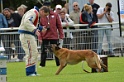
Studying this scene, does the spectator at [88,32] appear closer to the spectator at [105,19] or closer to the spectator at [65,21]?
the spectator at [105,19]

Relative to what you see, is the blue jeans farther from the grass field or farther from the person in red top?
the grass field

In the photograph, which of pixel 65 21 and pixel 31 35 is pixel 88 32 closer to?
pixel 65 21

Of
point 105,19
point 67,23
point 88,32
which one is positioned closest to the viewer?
point 67,23

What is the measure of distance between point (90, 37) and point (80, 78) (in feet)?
29.3

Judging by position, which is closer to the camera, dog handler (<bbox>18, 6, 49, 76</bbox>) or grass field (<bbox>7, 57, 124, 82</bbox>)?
grass field (<bbox>7, 57, 124, 82</bbox>)

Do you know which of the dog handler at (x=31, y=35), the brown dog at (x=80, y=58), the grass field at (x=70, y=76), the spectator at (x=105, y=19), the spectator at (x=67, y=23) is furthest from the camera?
the spectator at (x=105, y=19)

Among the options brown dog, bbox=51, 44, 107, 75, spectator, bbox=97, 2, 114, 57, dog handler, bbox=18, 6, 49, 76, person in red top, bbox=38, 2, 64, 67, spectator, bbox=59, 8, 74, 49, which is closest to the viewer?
dog handler, bbox=18, 6, 49, 76

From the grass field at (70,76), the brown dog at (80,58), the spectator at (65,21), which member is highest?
the spectator at (65,21)

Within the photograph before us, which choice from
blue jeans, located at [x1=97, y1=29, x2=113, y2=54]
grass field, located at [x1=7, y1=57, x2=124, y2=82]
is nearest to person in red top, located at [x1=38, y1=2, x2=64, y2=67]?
grass field, located at [x1=7, y1=57, x2=124, y2=82]

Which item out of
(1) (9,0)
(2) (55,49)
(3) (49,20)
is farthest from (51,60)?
(1) (9,0)

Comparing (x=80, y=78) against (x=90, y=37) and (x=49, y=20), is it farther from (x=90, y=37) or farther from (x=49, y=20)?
(x=90, y=37)

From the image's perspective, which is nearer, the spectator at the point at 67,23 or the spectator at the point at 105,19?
the spectator at the point at 67,23

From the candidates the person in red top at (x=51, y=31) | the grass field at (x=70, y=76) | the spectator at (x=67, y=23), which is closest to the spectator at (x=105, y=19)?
the spectator at (x=67, y=23)

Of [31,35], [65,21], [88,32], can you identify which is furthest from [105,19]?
[31,35]
